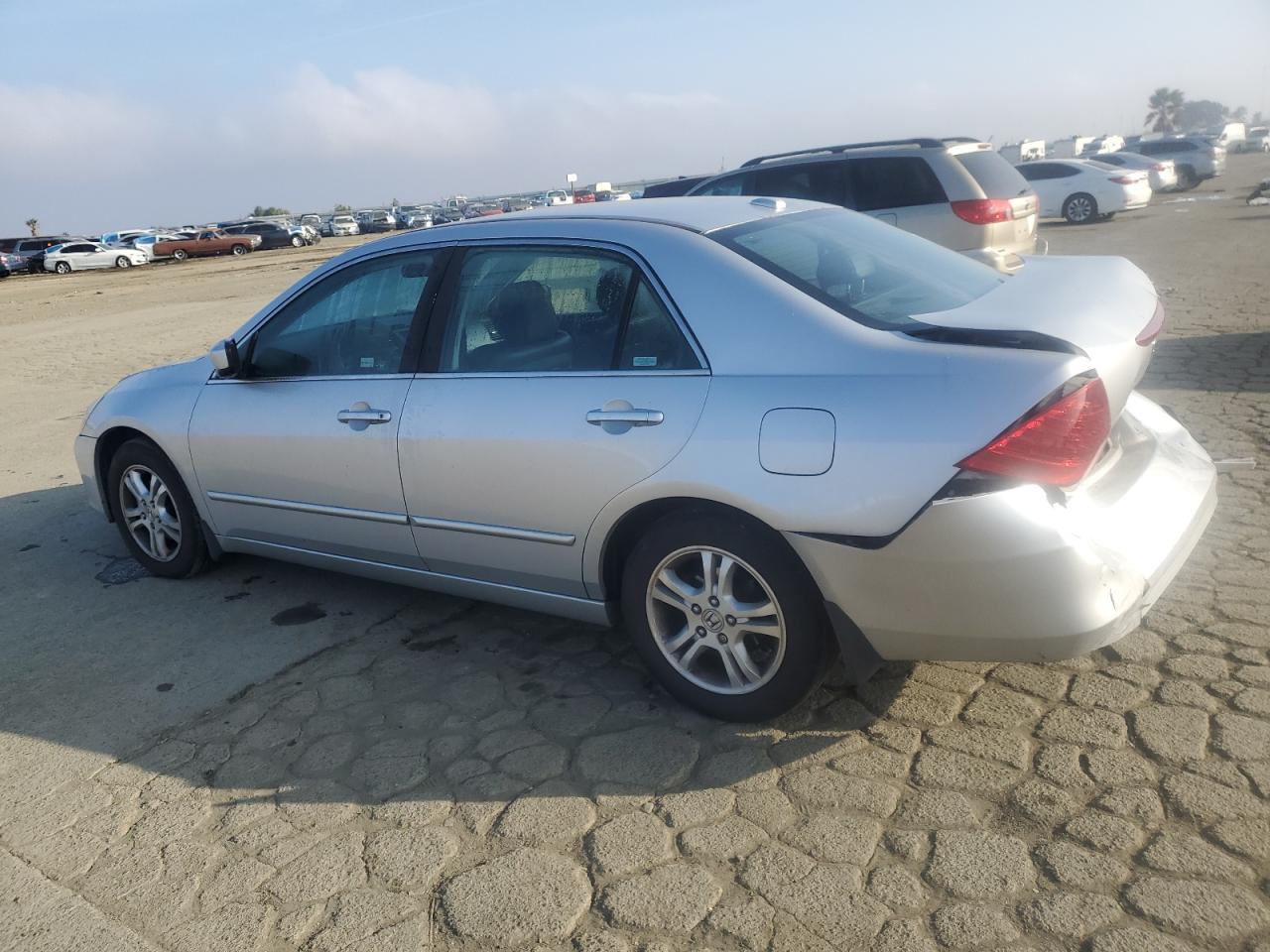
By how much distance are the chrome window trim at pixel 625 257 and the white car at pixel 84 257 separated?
46.4 m

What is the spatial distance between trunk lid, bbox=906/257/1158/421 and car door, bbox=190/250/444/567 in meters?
2.00

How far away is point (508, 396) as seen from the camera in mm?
3596

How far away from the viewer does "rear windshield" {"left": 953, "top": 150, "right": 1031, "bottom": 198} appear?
945cm

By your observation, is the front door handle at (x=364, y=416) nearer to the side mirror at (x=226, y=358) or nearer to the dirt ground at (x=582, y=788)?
the side mirror at (x=226, y=358)

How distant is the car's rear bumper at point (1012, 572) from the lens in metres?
2.70

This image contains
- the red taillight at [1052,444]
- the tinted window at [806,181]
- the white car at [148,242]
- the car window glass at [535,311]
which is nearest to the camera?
the red taillight at [1052,444]

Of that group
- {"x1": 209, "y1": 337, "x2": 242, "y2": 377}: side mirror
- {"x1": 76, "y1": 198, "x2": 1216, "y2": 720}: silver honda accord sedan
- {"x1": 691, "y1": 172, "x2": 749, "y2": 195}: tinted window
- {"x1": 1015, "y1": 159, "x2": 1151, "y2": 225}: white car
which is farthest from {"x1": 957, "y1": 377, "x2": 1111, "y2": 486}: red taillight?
{"x1": 1015, "y1": 159, "x2": 1151, "y2": 225}: white car

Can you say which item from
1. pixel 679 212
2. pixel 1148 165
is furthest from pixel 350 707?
pixel 1148 165

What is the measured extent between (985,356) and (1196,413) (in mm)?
4511

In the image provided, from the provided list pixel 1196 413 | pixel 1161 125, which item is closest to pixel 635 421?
pixel 1196 413

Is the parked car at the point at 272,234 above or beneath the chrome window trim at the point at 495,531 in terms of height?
beneath

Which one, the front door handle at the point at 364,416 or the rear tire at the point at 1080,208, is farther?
the rear tire at the point at 1080,208

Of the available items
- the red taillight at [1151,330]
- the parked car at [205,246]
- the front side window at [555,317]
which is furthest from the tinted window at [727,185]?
the parked car at [205,246]

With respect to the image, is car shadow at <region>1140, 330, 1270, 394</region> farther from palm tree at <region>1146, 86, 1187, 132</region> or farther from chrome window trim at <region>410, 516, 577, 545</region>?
palm tree at <region>1146, 86, 1187, 132</region>
